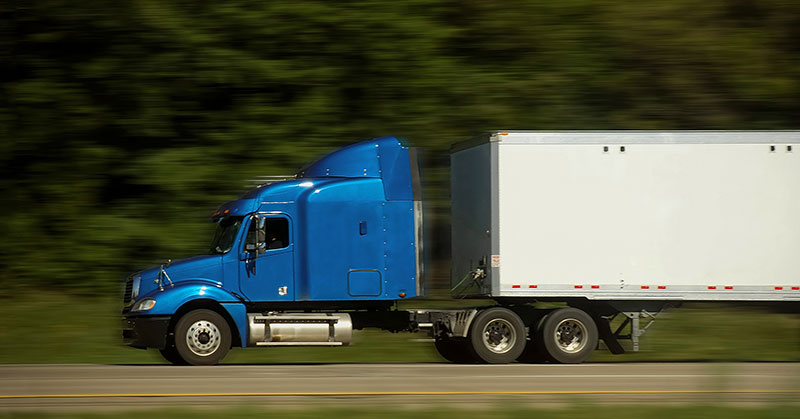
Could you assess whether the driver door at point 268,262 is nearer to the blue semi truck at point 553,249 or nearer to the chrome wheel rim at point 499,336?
the blue semi truck at point 553,249

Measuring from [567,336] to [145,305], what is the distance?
5893 millimetres

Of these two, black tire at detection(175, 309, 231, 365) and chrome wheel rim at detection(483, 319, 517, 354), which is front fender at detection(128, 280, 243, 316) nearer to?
black tire at detection(175, 309, 231, 365)

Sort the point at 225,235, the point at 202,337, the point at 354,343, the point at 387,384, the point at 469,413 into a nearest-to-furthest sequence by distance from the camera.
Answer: the point at 469,413 → the point at 387,384 → the point at 202,337 → the point at 225,235 → the point at 354,343

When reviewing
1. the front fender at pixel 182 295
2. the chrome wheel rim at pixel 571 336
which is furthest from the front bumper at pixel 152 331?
the chrome wheel rim at pixel 571 336

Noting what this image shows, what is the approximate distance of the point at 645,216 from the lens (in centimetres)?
1448

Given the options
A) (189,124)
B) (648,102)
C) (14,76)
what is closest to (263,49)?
(189,124)

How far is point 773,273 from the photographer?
47.4 feet

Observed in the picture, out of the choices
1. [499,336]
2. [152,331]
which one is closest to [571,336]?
[499,336]

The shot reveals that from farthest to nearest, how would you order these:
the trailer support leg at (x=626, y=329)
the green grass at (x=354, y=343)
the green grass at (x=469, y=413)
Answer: the green grass at (x=354, y=343) < the trailer support leg at (x=626, y=329) < the green grass at (x=469, y=413)

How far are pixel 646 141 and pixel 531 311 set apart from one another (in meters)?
2.88

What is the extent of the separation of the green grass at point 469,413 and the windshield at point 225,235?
5051 millimetres

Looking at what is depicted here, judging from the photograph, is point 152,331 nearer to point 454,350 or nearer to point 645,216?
point 454,350

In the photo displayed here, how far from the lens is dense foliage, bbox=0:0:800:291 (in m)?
20.5

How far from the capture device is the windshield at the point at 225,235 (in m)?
14.7
